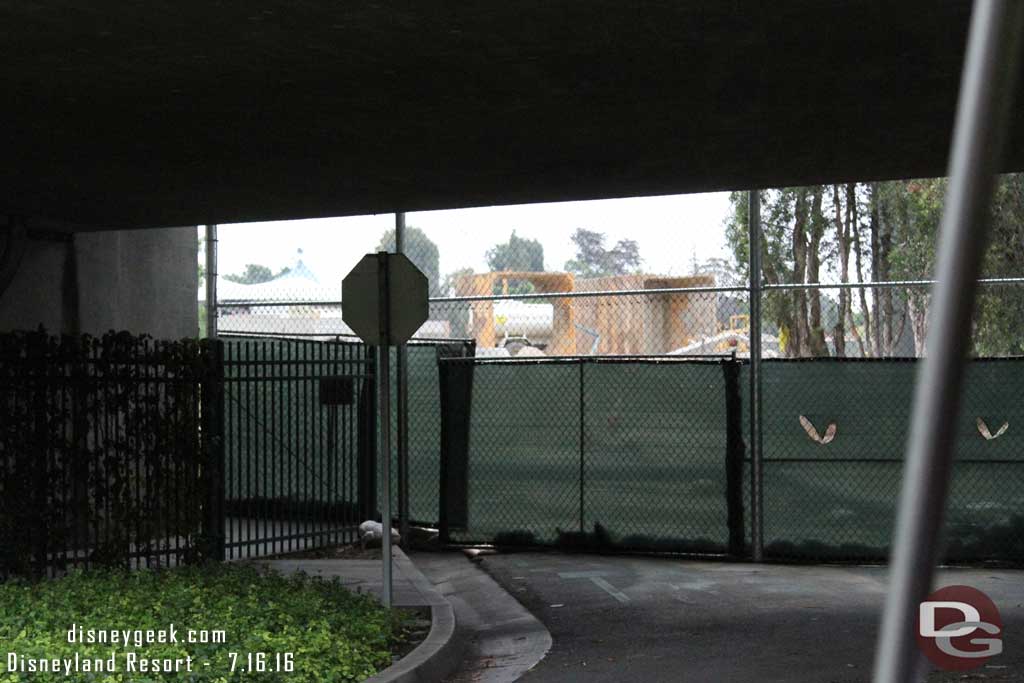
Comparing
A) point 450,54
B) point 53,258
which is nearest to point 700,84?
point 450,54

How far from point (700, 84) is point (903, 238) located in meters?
8.95

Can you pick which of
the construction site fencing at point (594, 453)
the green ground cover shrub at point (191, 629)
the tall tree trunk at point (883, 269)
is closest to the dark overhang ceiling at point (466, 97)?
the green ground cover shrub at point (191, 629)

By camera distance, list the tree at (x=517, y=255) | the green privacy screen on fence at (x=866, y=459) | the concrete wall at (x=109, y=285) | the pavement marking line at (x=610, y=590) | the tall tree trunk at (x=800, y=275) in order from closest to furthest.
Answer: the pavement marking line at (x=610, y=590) < the concrete wall at (x=109, y=285) < the green privacy screen on fence at (x=866, y=459) < the tree at (x=517, y=255) < the tall tree trunk at (x=800, y=275)

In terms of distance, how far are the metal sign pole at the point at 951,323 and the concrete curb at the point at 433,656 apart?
6.34 m

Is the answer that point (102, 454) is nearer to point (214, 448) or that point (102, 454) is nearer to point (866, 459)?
point (214, 448)

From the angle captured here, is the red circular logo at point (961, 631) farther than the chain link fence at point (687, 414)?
No

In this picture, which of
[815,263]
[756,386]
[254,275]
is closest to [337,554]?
[756,386]

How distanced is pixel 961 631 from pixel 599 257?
7302 mm

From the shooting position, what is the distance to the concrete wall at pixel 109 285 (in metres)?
13.2

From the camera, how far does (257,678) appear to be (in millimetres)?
7461

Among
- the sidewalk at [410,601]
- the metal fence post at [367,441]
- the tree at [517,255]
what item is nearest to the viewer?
the sidewalk at [410,601]

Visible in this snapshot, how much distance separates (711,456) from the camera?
46.9 ft

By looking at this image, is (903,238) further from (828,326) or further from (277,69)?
(277,69)

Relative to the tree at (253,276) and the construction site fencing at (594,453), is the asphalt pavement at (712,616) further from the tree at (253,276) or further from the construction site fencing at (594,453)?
the tree at (253,276)
